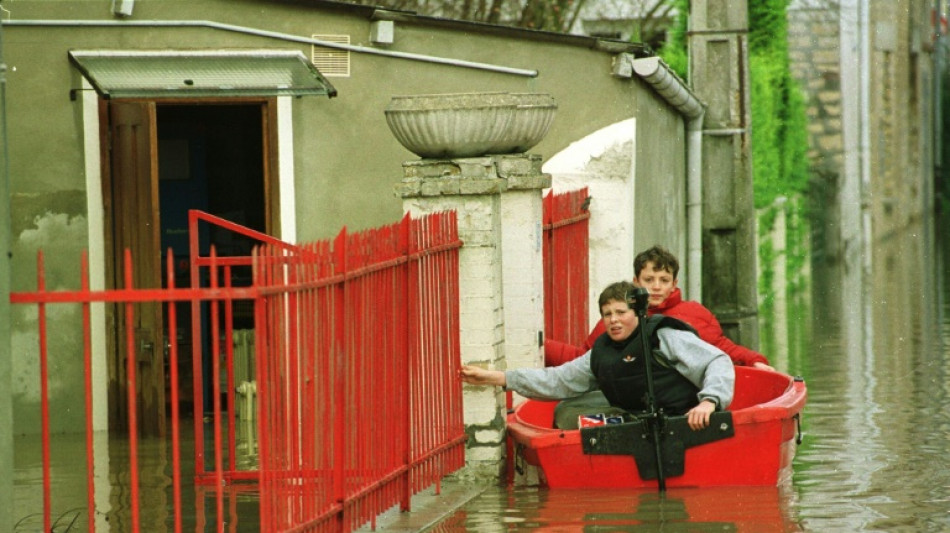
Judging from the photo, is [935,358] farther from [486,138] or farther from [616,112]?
[486,138]

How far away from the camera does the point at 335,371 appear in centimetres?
688

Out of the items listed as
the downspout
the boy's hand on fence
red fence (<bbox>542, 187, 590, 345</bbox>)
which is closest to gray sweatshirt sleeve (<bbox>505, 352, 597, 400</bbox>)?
the boy's hand on fence

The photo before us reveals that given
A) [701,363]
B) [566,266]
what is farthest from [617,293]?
[566,266]

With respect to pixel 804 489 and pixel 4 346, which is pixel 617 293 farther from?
pixel 4 346

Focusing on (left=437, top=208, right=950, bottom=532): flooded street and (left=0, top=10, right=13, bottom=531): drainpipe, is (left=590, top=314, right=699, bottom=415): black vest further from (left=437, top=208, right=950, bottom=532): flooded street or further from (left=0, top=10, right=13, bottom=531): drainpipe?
(left=0, top=10, right=13, bottom=531): drainpipe

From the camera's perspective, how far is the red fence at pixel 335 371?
240 inches

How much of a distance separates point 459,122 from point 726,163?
8691 millimetres

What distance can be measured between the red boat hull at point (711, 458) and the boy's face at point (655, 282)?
0.99 meters

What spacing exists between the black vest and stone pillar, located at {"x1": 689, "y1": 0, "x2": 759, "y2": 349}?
8020 millimetres

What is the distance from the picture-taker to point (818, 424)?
11.3m

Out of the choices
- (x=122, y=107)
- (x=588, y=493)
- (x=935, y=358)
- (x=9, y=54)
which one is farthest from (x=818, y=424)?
(x=9, y=54)

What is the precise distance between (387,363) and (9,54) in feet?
17.7

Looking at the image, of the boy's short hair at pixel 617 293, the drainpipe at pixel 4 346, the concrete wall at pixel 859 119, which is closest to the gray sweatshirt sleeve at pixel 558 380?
the boy's short hair at pixel 617 293

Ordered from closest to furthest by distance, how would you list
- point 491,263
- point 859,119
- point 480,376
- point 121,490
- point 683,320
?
point 480,376
point 491,263
point 683,320
point 121,490
point 859,119
